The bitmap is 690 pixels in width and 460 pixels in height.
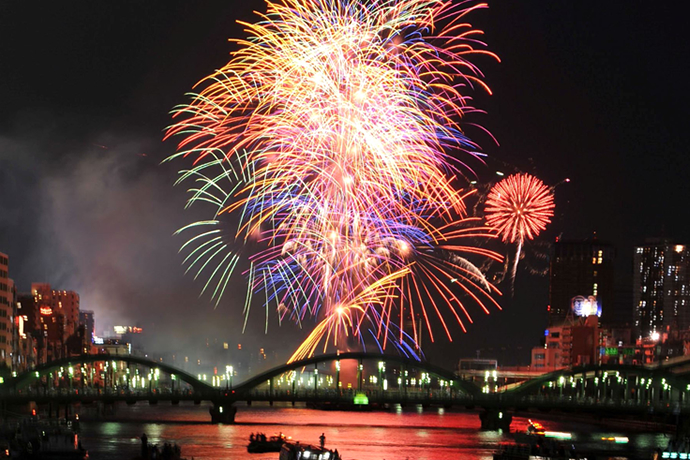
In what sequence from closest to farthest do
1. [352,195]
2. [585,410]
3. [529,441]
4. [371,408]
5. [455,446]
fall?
[352,195] < [529,441] < [455,446] < [585,410] < [371,408]

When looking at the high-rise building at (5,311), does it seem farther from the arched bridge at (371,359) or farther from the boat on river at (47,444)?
the boat on river at (47,444)

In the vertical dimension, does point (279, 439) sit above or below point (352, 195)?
below

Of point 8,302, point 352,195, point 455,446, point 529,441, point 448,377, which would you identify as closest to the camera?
point 352,195

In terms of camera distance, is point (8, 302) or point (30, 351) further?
point (30, 351)

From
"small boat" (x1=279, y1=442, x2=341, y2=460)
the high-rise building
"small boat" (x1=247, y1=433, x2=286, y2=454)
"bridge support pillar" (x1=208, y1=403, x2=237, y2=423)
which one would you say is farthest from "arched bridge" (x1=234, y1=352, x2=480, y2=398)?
"small boat" (x1=279, y1=442, x2=341, y2=460)

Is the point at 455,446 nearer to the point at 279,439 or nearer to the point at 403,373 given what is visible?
the point at 279,439

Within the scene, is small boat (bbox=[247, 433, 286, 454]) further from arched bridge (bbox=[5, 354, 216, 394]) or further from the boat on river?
arched bridge (bbox=[5, 354, 216, 394])

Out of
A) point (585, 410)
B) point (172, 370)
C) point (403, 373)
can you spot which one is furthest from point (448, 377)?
point (172, 370)

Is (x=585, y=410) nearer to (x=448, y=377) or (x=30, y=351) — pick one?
(x=448, y=377)
